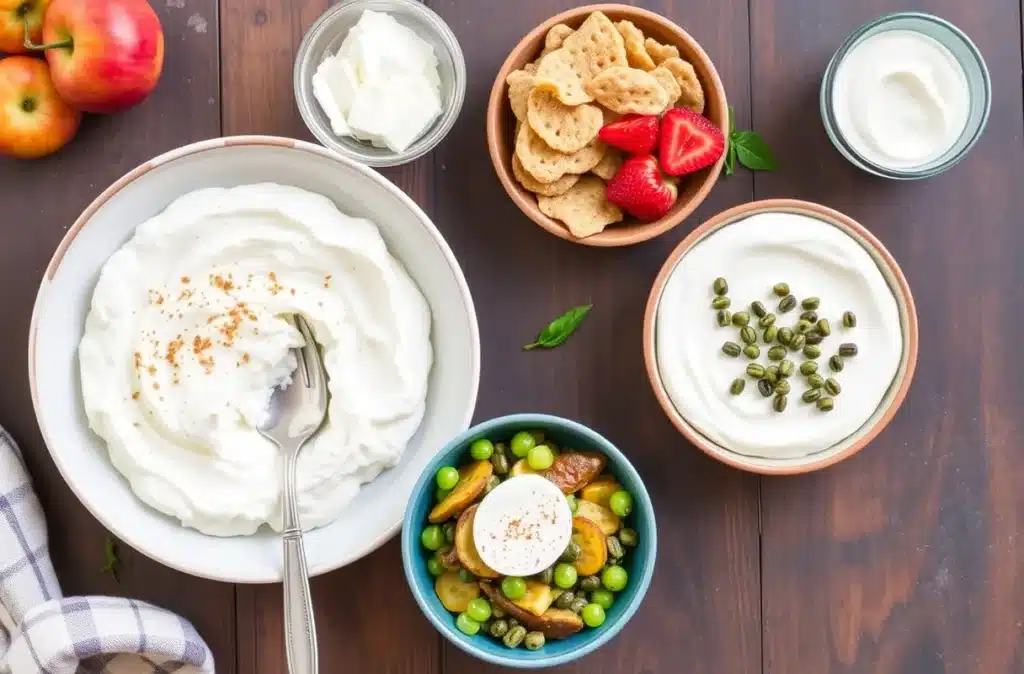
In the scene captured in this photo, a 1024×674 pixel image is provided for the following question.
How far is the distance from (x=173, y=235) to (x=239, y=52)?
1.41 feet

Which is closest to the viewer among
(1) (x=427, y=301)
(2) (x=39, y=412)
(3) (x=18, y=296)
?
(2) (x=39, y=412)

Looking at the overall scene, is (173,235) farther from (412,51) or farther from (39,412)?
(412,51)

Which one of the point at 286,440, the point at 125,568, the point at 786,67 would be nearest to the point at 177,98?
the point at 286,440

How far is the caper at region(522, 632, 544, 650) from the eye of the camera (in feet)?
5.04

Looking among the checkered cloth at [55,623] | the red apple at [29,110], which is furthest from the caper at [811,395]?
the red apple at [29,110]

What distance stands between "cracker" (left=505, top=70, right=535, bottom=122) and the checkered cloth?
1064 mm

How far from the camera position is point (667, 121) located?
5.29 ft

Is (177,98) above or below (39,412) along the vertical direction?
above

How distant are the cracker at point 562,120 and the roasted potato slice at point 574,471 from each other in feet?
1.66

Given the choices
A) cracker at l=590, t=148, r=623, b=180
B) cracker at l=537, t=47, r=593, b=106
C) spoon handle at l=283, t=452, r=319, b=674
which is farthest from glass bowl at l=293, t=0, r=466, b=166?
spoon handle at l=283, t=452, r=319, b=674

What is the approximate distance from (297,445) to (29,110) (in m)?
0.76

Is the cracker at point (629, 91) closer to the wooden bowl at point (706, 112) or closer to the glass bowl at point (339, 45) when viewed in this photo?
the wooden bowl at point (706, 112)

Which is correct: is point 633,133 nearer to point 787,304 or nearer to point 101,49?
point 787,304

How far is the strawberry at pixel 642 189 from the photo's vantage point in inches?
62.5
